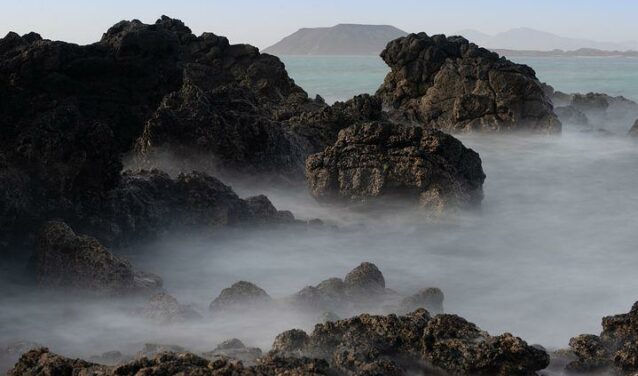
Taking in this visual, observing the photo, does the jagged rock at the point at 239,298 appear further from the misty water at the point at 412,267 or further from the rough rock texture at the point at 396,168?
the rough rock texture at the point at 396,168

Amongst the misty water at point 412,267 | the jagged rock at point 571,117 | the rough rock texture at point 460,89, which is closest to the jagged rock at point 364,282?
the misty water at point 412,267

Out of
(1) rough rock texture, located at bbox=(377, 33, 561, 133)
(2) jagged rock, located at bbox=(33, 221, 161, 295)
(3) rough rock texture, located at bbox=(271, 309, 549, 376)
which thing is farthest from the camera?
(1) rough rock texture, located at bbox=(377, 33, 561, 133)

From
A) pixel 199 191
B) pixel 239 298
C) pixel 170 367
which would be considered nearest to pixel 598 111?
pixel 199 191

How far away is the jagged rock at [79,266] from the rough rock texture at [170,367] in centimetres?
288

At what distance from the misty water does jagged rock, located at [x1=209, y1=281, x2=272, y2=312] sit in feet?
0.50

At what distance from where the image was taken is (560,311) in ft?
26.9

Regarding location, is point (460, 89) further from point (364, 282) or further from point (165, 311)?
point (165, 311)

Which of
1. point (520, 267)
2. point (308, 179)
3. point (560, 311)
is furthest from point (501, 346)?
point (308, 179)

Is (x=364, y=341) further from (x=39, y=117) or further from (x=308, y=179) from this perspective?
(x=308, y=179)

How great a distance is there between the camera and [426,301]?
296 inches

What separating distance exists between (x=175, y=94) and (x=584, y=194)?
828cm

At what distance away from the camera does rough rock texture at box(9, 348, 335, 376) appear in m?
4.16

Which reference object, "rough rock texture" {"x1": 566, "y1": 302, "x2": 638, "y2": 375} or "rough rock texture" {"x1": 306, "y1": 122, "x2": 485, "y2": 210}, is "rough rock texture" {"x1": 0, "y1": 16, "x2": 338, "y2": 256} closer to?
"rough rock texture" {"x1": 306, "y1": 122, "x2": 485, "y2": 210}

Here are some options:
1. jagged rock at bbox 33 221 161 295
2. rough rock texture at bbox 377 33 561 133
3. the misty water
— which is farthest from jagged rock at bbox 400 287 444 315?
rough rock texture at bbox 377 33 561 133
